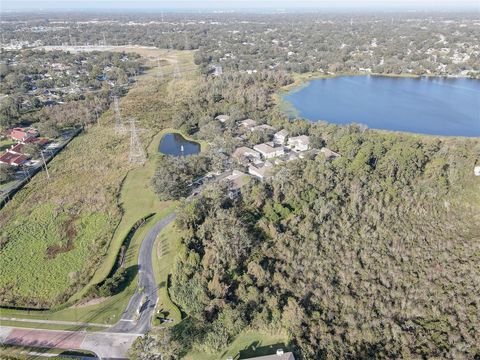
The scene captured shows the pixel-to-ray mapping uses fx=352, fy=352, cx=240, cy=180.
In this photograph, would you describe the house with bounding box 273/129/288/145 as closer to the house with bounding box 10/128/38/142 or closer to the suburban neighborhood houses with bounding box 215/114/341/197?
the suburban neighborhood houses with bounding box 215/114/341/197

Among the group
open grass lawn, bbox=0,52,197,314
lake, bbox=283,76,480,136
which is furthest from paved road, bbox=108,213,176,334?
lake, bbox=283,76,480,136

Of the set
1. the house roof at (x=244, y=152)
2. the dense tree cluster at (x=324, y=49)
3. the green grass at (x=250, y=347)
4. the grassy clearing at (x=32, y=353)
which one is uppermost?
the dense tree cluster at (x=324, y=49)

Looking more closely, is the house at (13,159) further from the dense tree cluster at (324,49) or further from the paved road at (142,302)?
the dense tree cluster at (324,49)

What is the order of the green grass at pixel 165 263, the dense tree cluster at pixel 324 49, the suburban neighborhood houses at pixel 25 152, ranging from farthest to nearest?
the dense tree cluster at pixel 324 49, the suburban neighborhood houses at pixel 25 152, the green grass at pixel 165 263

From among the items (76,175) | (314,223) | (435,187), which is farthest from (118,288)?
(435,187)

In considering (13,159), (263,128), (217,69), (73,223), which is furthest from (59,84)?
(73,223)

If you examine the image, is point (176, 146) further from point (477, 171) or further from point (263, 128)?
point (477, 171)

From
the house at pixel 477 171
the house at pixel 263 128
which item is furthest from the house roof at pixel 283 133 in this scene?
the house at pixel 477 171
